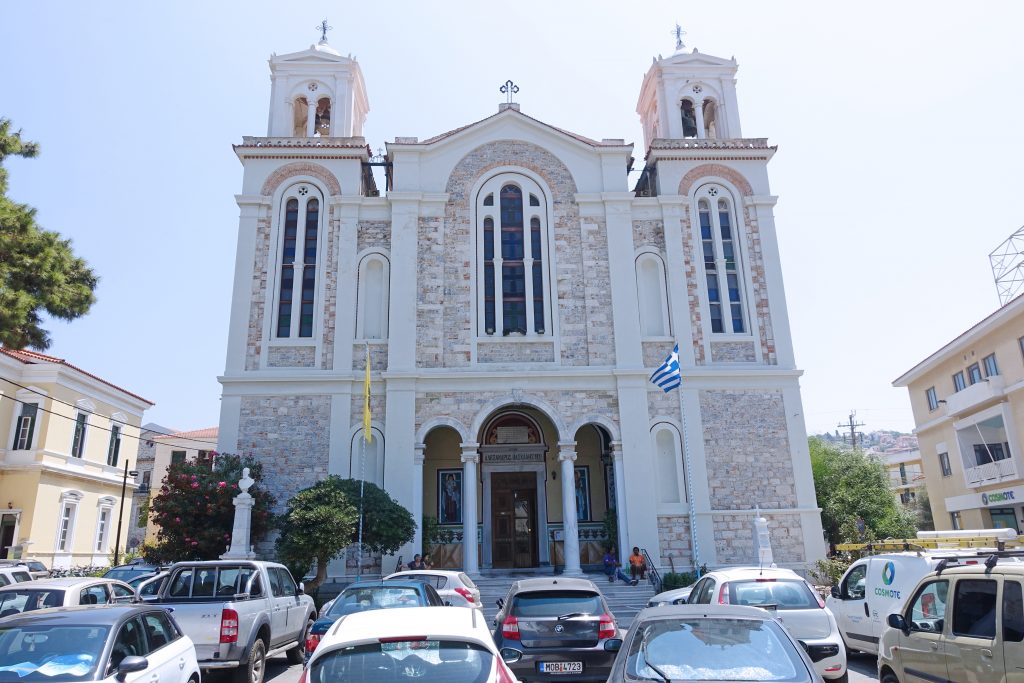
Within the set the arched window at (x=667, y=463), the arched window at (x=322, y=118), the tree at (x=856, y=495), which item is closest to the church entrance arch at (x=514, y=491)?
the arched window at (x=667, y=463)

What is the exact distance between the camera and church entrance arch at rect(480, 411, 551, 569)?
23141mm

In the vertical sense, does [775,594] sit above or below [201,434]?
below

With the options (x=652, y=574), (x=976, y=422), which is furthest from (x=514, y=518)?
(x=976, y=422)

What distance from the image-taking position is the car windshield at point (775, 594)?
30.0 ft

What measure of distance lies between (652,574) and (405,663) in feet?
54.7

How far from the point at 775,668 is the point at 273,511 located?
60.5 feet

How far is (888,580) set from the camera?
1085 centimetres

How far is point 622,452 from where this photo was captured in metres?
21.7

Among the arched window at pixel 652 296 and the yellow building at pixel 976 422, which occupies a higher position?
the arched window at pixel 652 296

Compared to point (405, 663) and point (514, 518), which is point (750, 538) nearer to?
point (514, 518)

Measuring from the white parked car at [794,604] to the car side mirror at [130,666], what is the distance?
632cm

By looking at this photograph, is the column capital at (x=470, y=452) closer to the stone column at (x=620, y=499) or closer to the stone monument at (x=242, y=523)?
the stone column at (x=620, y=499)

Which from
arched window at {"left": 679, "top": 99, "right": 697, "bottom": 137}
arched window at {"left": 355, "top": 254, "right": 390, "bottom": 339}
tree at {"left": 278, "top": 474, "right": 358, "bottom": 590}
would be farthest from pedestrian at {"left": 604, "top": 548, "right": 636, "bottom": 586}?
arched window at {"left": 679, "top": 99, "right": 697, "bottom": 137}

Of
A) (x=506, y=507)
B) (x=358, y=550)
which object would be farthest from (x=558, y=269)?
(x=358, y=550)
